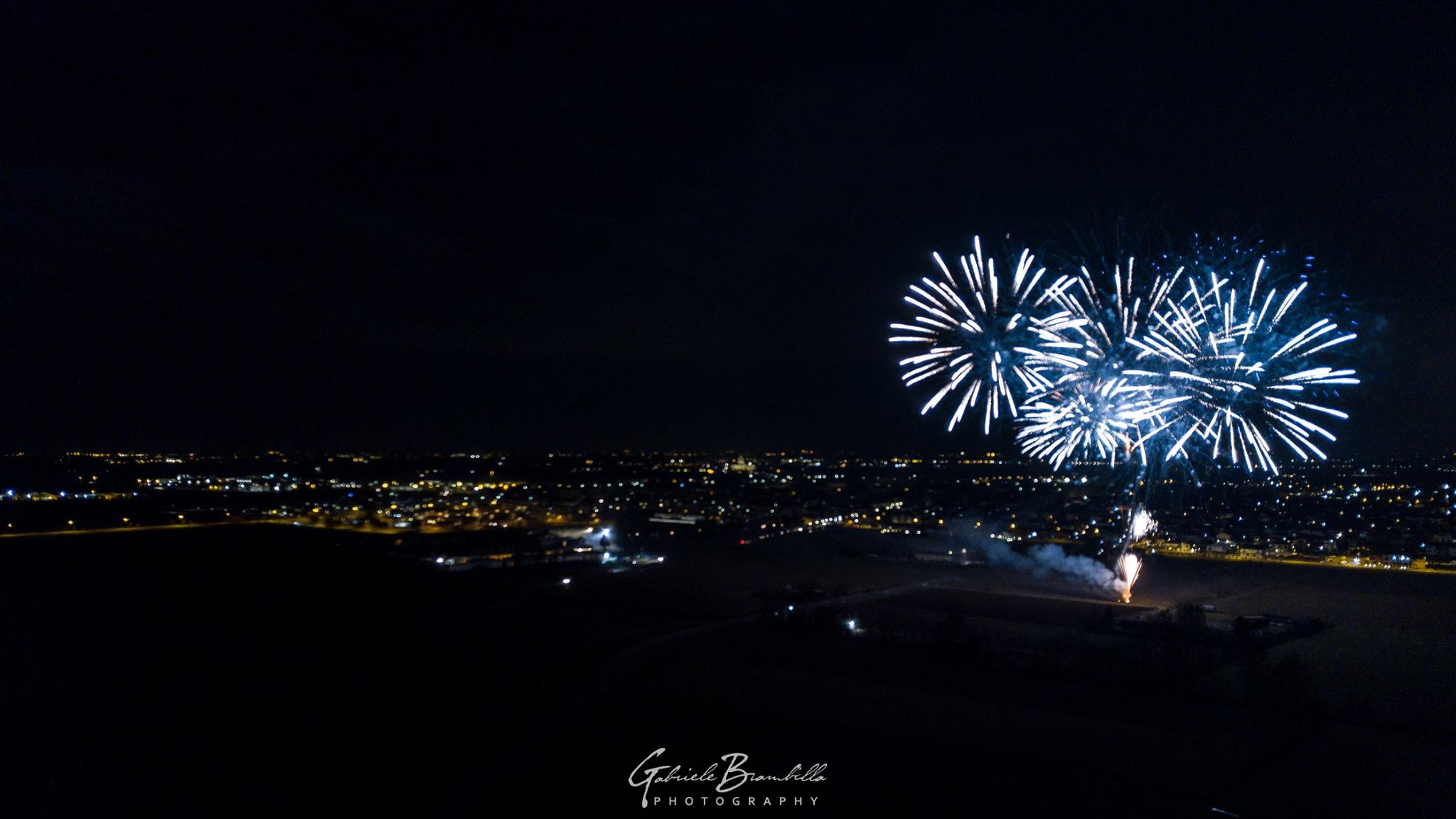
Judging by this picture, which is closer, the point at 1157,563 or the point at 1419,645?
the point at 1419,645

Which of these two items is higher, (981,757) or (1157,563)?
(981,757)

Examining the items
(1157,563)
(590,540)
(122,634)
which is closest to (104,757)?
(122,634)

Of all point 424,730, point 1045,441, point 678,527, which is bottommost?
point 678,527

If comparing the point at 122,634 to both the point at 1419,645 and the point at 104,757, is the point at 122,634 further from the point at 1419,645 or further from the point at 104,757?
the point at 1419,645

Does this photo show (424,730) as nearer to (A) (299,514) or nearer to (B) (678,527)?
(B) (678,527)

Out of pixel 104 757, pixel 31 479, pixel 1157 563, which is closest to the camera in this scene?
pixel 104 757

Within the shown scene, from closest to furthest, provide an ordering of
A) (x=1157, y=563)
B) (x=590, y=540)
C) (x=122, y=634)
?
(x=122, y=634), (x=1157, y=563), (x=590, y=540)
